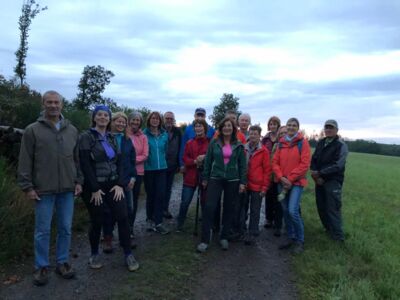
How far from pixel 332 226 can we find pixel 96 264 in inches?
172

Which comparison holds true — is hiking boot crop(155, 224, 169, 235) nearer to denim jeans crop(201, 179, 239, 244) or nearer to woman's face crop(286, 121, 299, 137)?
denim jeans crop(201, 179, 239, 244)

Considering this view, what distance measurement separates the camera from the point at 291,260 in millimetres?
6125

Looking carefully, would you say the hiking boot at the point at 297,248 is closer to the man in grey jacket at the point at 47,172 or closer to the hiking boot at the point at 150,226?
the hiking boot at the point at 150,226

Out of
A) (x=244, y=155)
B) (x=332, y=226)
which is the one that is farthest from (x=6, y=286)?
(x=332, y=226)

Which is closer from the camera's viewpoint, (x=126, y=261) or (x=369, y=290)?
(x=369, y=290)

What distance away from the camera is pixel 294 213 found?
21.1 ft

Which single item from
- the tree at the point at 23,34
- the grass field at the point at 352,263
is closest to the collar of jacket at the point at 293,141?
the grass field at the point at 352,263

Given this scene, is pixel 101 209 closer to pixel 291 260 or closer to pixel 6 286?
pixel 6 286

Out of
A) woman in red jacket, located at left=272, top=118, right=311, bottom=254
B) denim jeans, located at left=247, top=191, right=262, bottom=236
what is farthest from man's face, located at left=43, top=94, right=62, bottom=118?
woman in red jacket, located at left=272, top=118, right=311, bottom=254

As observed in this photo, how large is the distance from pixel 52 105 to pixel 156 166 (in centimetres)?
273

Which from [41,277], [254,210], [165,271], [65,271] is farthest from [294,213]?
[41,277]

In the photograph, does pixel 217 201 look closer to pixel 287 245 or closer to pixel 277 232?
pixel 287 245

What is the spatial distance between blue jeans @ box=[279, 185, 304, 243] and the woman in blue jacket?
2.32 meters

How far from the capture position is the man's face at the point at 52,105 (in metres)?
4.67
